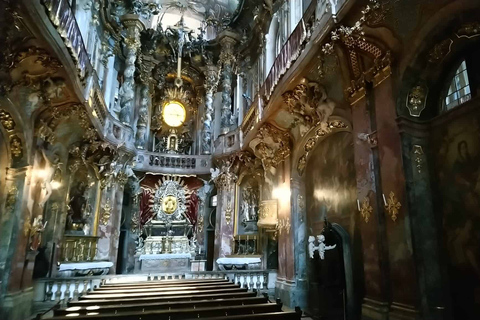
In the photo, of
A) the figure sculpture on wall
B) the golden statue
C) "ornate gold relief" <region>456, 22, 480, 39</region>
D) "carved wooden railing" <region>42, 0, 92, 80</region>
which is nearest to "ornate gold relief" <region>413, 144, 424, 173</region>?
"ornate gold relief" <region>456, 22, 480, 39</region>

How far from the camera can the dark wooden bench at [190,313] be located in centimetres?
380

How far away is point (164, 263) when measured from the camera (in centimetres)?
1395

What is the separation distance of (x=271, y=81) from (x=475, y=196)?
19.4 feet

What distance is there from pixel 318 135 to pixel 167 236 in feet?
30.3

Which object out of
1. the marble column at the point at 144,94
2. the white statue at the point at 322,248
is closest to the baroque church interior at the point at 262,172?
the white statue at the point at 322,248

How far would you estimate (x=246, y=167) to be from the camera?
13.8 meters

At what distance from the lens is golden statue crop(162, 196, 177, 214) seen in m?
15.5

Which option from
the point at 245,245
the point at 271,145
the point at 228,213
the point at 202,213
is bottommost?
the point at 245,245

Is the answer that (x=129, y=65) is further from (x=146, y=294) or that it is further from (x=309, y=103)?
(x=146, y=294)

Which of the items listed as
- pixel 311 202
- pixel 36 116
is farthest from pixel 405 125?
pixel 36 116

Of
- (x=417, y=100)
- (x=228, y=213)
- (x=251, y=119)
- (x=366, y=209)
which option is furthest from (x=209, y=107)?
(x=417, y=100)

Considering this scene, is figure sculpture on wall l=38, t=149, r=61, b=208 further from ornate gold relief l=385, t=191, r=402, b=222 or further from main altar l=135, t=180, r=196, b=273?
ornate gold relief l=385, t=191, r=402, b=222

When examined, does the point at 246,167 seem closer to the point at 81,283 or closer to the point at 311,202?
the point at 311,202

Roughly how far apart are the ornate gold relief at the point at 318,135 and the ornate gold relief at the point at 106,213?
7.50 meters
